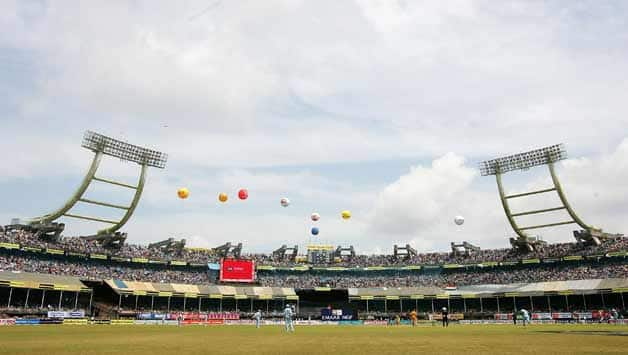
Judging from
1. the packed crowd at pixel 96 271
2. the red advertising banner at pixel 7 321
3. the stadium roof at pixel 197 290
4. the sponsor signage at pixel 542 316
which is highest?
the packed crowd at pixel 96 271

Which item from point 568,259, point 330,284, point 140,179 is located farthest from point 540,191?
point 140,179

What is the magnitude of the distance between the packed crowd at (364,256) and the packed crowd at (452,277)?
249 cm

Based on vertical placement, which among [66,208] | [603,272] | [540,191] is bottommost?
[603,272]

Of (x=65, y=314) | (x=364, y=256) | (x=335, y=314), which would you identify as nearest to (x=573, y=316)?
(x=335, y=314)

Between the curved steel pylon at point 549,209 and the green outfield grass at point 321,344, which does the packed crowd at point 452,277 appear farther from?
the green outfield grass at point 321,344

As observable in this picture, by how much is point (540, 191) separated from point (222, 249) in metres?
57.5

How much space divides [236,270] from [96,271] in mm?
23141

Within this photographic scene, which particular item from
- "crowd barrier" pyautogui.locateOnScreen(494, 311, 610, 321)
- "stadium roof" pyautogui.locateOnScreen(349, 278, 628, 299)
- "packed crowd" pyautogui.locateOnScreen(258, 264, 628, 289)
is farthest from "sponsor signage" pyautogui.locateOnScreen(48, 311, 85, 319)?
"crowd barrier" pyautogui.locateOnScreen(494, 311, 610, 321)

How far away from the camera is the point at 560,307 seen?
7562 centimetres

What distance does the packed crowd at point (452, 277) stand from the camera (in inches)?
3007

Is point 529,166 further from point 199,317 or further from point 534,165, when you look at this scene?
point 199,317

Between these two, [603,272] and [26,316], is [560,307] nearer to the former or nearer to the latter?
[603,272]

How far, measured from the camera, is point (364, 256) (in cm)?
10125

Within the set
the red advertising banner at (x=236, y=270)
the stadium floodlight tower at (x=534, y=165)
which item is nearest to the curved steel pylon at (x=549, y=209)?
the stadium floodlight tower at (x=534, y=165)
